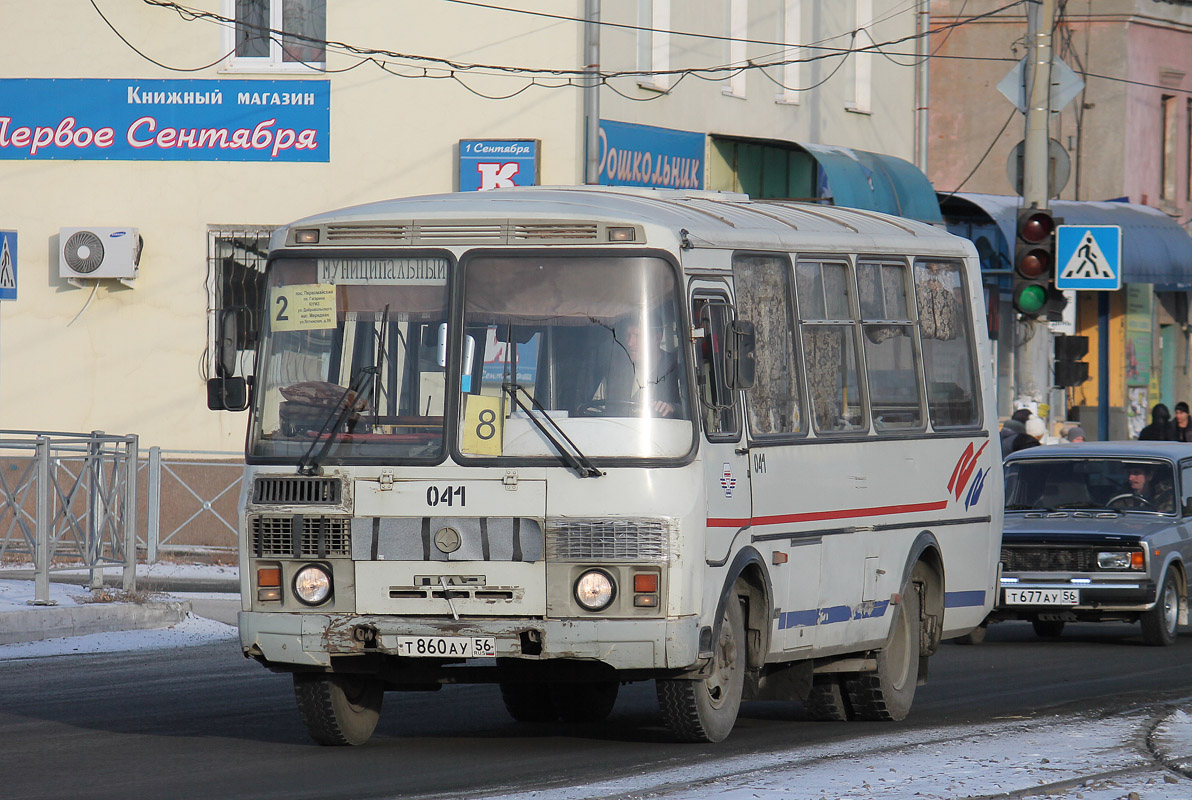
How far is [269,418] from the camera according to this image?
9.85 m

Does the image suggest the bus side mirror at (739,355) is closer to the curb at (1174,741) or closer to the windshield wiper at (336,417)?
the windshield wiper at (336,417)

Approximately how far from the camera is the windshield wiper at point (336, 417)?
960cm

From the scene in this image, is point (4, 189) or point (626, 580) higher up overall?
point (4, 189)

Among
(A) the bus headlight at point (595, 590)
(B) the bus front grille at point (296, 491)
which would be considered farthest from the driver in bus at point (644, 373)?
(B) the bus front grille at point (296, 491)

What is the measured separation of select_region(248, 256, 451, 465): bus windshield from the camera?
31.6 feet

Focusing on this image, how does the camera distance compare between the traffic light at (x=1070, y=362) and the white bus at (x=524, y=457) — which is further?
the traffic light at (x=1070, y=362)

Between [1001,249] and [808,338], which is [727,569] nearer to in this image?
[808,338]

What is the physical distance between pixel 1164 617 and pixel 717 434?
27.4 ft

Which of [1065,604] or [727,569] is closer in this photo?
[727,569]

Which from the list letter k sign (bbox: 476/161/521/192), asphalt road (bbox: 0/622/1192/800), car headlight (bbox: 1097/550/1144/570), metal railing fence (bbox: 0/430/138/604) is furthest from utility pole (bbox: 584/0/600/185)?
asphalt road (bbox: 0/622/1192/800)

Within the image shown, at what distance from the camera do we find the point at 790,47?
28.7 meters

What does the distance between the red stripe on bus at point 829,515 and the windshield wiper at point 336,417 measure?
171cm

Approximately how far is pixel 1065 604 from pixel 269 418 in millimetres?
8773

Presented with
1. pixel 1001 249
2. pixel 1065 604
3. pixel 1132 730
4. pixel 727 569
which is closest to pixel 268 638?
pixel 727 569
